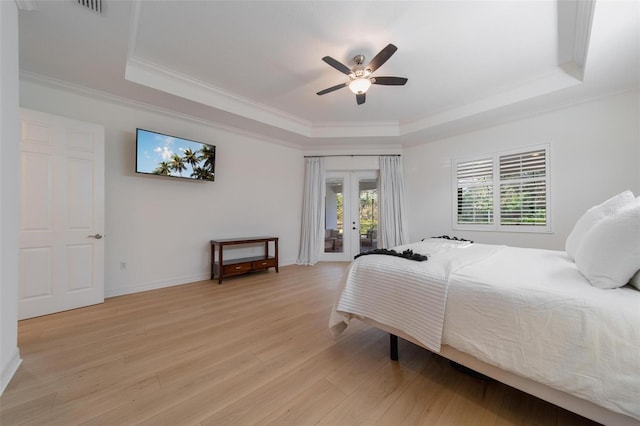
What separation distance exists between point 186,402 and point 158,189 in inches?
122

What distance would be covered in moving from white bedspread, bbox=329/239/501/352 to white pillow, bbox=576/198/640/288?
62cm

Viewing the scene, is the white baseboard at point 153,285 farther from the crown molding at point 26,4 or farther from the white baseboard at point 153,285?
the crown molding at point 26,4

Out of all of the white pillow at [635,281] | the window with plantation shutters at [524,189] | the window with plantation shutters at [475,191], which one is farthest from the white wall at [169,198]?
the white pillow at [635,281]

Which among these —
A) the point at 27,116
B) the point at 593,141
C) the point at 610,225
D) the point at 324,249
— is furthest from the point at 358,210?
the point at 27,116

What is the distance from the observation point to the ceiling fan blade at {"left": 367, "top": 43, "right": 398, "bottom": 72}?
213 cm

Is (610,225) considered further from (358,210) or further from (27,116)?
(27,116)

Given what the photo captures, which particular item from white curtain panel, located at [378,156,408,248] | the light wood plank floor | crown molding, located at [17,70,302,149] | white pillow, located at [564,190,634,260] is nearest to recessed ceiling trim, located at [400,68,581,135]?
white curtain panel, located at [378,156,408,248]

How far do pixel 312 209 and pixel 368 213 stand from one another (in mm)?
1352

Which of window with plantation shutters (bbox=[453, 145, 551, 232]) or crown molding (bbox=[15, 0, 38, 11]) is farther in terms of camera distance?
window with plantation shutters (bbox=[453, 145, 551, 232])

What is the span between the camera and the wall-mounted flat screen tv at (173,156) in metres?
3.21

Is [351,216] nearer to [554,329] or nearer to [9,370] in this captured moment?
[554,329]

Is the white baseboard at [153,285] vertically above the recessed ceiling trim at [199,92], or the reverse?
the recessed ceiling trim at [199,92]

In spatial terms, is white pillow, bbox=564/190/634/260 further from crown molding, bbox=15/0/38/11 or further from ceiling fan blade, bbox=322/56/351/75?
crown molding, bbox=15/0/38/11

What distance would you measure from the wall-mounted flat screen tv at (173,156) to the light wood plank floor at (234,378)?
76.4 inches
